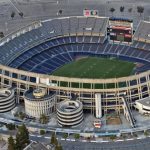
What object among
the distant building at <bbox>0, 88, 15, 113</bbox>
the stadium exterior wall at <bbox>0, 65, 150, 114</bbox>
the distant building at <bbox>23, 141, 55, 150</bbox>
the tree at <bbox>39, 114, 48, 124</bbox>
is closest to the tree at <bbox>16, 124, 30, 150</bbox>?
the distant building at <bbox>23, 141, 55, 150</bbox>

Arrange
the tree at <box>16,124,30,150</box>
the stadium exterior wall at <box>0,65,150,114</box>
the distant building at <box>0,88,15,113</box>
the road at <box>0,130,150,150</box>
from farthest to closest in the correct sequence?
the distant building at <box>0,88,15,113</box>, the stadium exterior wall at <box>0,65,150,114</box>, the road at <box>0,130,150,150</box>, the tree at <box>16,124,30,150</box>

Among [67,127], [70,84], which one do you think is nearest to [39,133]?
[67,127]

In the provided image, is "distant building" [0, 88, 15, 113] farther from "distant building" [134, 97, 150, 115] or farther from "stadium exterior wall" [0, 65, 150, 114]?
"distant building" [134, 97, 150, 115]

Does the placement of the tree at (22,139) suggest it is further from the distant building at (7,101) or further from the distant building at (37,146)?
the distant building at (7,101)

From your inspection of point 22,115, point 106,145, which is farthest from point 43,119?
point 106,145

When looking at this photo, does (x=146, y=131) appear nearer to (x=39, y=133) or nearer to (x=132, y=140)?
(x=132, y=140)

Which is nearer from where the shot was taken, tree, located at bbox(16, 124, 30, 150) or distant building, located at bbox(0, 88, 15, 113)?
tree, located at bbox(16, 124, 30, 150)

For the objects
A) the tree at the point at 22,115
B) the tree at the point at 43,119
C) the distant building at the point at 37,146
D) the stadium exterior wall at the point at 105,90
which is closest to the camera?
the distant building at the point at 37,146

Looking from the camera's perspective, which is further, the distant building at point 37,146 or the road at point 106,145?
the road at point 106,145

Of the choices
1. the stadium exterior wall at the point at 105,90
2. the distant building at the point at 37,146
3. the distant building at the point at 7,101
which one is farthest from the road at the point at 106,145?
the distant building at the point at 7,101

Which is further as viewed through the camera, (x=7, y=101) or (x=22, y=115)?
(x=7, y=101)

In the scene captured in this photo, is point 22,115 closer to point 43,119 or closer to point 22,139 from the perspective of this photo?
point 43,119
